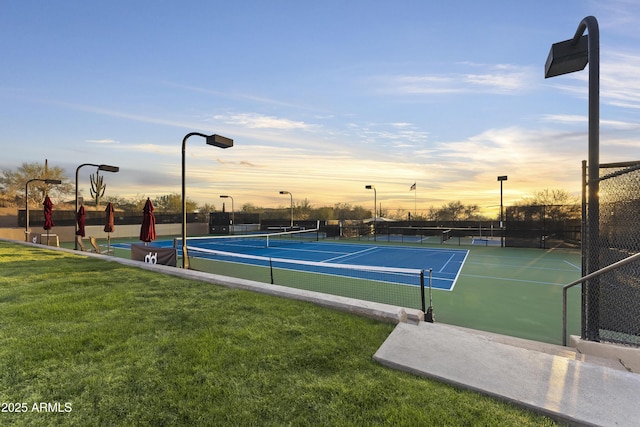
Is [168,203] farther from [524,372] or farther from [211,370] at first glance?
[524,372]

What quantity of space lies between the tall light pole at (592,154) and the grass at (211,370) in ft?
9.19

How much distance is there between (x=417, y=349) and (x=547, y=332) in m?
3.70

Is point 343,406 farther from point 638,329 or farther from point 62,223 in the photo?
point 62,223

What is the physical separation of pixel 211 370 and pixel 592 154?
5.69m

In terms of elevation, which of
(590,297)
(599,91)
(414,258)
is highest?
(599,91)

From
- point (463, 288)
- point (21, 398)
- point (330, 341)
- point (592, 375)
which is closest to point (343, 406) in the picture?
point (330, 341)

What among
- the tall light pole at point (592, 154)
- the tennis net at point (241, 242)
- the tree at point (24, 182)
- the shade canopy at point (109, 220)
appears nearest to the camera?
the tall light pole at point (592, 154)

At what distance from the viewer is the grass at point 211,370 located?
8.41 feet

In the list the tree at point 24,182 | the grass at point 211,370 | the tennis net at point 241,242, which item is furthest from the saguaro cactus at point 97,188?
the grass at point 211,370

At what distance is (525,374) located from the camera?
10.5 ft

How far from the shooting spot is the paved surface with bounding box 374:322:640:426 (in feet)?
8.61

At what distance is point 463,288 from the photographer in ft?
30.5

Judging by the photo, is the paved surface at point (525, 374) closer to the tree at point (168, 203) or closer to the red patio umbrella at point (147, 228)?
the red patio umbrella at point (147, 228)

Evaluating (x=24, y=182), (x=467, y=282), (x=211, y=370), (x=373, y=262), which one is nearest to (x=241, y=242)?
(x=373, y=262)
